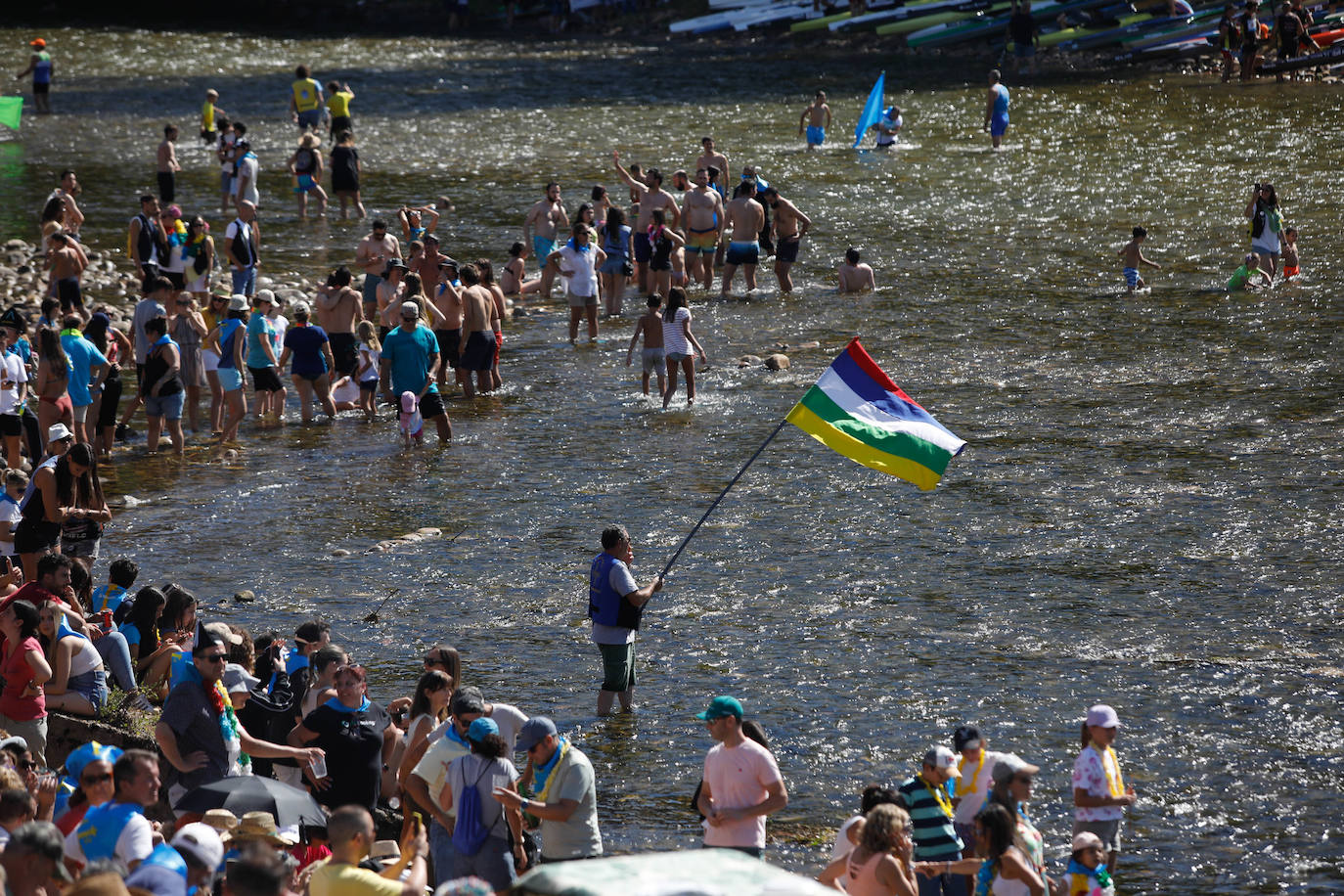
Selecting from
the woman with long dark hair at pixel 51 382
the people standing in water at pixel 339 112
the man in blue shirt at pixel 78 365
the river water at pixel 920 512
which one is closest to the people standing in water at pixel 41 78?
the river water at pixel 920 512

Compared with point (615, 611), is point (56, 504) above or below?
above

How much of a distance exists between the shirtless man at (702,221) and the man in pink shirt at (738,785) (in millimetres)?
15404

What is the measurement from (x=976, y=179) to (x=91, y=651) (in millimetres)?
22031

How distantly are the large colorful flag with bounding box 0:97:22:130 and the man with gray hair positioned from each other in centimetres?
2144

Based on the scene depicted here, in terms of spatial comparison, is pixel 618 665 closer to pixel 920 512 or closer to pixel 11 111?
pixel 920 512

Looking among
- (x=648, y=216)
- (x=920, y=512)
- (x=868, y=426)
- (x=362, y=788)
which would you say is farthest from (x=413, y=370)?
(x=362, y=788)

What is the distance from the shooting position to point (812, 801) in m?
9.54

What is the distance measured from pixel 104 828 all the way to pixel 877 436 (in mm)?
5722

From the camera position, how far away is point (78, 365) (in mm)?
16109

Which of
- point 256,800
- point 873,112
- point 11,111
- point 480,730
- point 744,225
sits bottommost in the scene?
point 256,800

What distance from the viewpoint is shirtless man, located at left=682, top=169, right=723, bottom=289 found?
22891 millimetres

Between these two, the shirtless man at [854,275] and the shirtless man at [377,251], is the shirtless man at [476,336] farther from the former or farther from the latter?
the shirtless man at [854,275]

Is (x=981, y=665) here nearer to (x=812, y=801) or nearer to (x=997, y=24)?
(x=812, y=801)

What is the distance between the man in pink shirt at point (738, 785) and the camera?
318 inches
